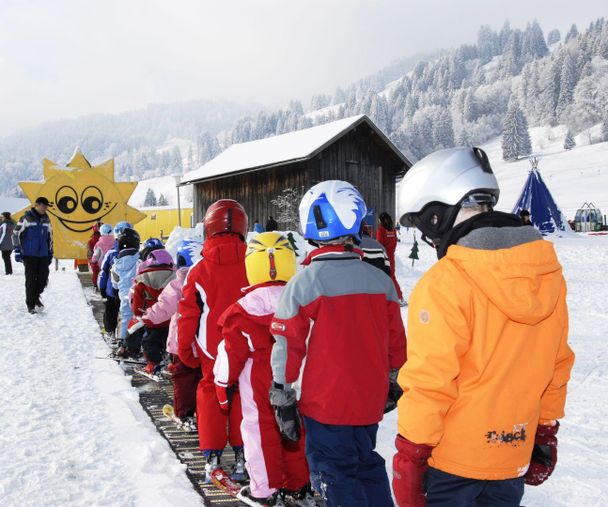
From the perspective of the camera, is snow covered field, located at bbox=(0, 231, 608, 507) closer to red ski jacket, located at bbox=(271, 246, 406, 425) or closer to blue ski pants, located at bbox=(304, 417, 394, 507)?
blue ski pants, located at bbox=(304, 417, 394, 507)

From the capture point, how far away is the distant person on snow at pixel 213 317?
4055 mm

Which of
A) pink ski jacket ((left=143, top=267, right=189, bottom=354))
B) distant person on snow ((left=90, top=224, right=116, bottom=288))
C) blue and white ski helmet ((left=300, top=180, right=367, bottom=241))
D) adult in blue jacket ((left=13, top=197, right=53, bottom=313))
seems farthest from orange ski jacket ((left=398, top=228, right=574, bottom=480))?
distant person on snow ((left=90, top=224, right=116, bottom=288))

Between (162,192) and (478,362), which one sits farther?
(162,192)

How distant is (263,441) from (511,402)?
2016 millimetres

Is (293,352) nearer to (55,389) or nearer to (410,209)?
(410,209)

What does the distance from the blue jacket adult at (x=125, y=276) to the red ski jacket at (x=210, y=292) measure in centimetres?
403

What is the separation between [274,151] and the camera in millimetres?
24016

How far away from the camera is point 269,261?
3.48 m

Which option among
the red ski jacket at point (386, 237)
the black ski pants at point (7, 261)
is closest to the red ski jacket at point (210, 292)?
the red ski jacket at point (386, 237)

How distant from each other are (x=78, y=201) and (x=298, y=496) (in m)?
18.9

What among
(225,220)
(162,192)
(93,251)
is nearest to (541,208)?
(93,251)

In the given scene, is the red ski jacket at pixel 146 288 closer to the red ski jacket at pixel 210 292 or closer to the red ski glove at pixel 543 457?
the red ski jacket at pixel 210 292

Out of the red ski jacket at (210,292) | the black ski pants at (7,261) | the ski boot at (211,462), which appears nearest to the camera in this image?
the ski boot at (211,462)

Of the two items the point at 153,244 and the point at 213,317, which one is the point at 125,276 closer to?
the point at 153,244
